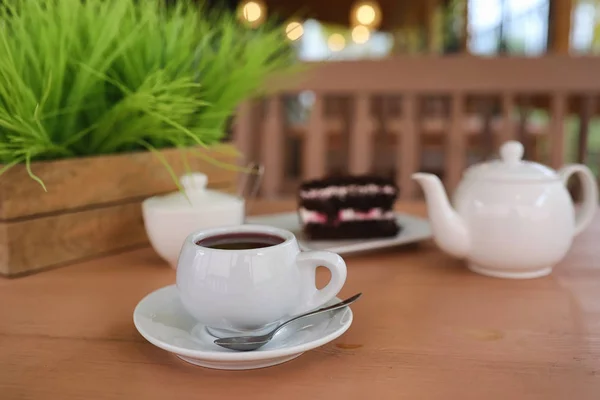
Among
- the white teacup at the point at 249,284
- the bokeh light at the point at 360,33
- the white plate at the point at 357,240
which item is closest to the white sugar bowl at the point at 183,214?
the white plate at the point at 357,240

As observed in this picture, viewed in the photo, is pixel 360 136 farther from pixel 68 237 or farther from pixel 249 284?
pixel 249 284

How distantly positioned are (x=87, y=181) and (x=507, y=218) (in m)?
0.53

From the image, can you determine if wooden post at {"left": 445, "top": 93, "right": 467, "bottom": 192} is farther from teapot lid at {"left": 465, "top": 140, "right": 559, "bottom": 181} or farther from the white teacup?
the white teacup

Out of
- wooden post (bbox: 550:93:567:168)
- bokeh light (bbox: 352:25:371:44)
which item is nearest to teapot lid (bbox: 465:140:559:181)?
wooden post (bbox: 550:93:567:168)

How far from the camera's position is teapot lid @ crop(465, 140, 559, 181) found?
0.74 meters

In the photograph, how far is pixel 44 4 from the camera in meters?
0.82

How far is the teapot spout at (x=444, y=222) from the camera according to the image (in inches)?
29.7

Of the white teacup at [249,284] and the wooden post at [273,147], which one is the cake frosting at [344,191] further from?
the wooden post at [273,147]

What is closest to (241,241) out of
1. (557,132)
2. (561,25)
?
(557,132)

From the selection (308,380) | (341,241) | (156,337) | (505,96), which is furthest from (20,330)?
(505,96)

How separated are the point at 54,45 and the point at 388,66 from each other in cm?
94

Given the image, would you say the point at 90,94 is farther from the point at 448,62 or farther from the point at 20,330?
the point at 448,62

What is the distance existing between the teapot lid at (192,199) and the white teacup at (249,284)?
0.23m

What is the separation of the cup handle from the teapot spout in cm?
27
